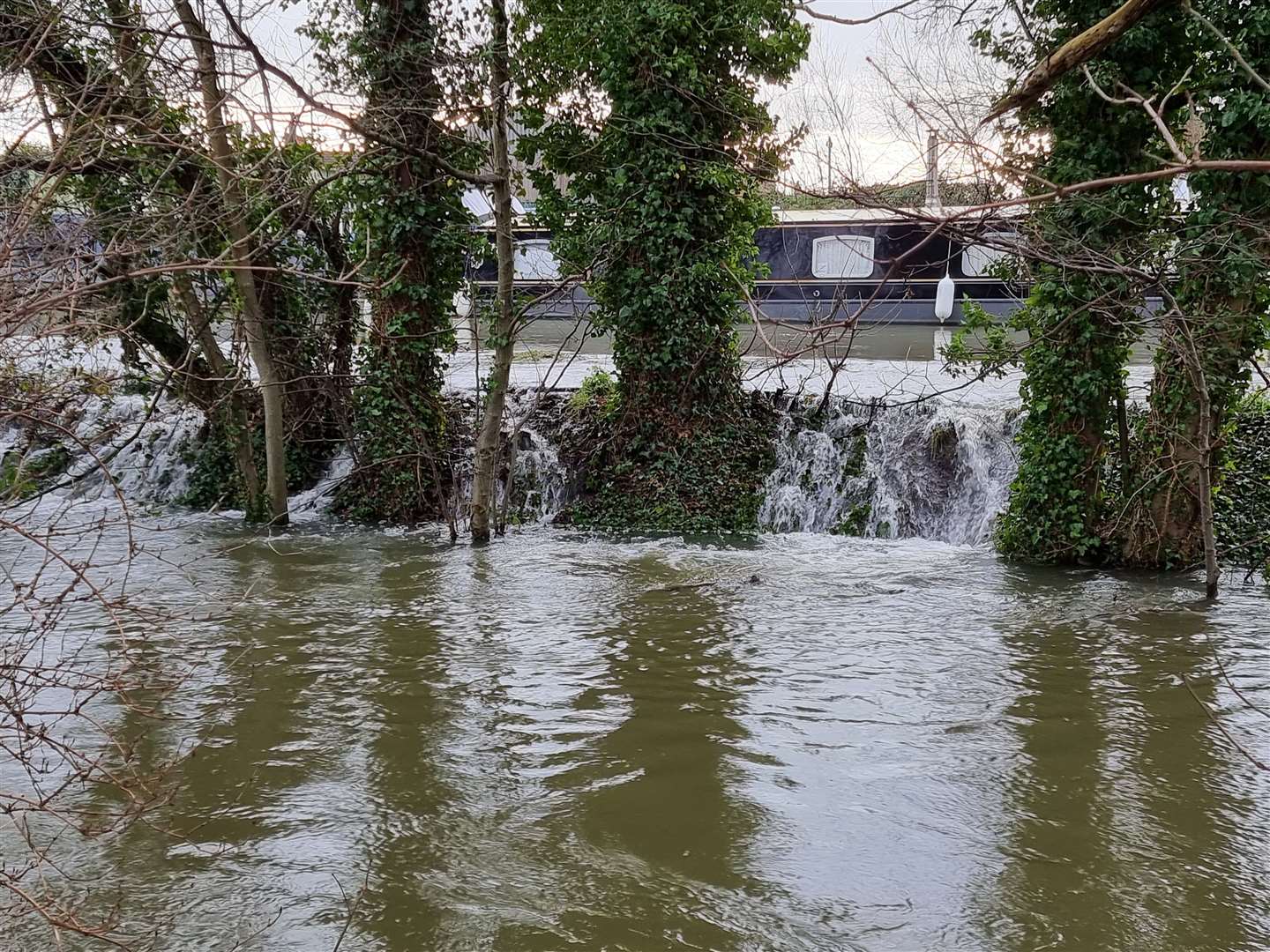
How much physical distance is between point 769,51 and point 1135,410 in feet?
19.8

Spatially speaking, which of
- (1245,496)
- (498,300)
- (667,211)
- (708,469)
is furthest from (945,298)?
(498,300)

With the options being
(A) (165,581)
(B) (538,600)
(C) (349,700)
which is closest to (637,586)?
(B) (538,600)

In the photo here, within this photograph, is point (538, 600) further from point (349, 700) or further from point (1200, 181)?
point (1200, 181)

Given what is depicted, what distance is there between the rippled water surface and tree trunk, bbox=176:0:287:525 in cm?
284

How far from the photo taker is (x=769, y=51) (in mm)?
13578

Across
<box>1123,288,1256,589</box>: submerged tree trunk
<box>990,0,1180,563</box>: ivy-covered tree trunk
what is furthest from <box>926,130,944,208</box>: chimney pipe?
<box>1123,288,1256,589</box>: submerged tree trunk

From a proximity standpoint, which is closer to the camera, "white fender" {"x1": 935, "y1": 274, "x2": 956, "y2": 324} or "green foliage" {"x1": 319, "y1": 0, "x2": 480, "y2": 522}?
"green foliage" {"x1": 319, "y1": 0, "x2": 480, "y2": 522}

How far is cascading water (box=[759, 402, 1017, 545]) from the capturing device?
12680 mm

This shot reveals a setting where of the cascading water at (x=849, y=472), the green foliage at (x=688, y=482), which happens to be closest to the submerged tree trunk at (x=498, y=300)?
the cascading water at (x=849, y=472)

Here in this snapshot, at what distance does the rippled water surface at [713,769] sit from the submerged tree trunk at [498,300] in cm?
187

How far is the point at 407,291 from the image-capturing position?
1371 centimetres

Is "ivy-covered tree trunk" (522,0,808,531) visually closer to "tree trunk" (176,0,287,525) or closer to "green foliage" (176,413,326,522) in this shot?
"tree trunk" (176,0,287,525)

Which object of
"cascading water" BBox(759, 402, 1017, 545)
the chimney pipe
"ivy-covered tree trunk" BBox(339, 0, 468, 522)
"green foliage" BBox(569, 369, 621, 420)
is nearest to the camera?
the chimney pipe

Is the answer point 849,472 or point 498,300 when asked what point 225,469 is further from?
point 849,472
